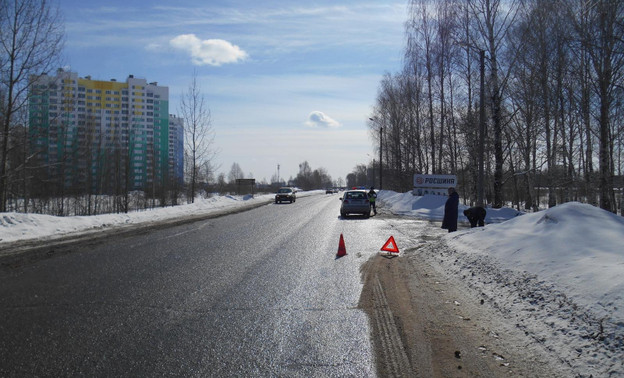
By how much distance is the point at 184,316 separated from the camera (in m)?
5.72

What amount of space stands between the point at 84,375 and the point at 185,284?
3.78 metres

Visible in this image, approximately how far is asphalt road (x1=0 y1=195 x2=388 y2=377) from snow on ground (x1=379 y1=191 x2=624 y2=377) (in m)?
2.02

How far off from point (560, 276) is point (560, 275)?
4 centimetres

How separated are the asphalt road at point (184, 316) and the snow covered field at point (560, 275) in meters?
2.03

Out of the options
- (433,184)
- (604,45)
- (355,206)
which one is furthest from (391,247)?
(433,184)

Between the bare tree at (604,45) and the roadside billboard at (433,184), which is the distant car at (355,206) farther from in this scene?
the bare tree at (604,45)

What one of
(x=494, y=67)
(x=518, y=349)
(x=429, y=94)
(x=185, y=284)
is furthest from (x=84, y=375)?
(x=429, y=94)

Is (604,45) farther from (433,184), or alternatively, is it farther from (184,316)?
(184,316)

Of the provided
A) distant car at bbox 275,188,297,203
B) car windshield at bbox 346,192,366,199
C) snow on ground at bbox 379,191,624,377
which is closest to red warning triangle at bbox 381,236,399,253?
snow on ground at bbox 379,191,624,377

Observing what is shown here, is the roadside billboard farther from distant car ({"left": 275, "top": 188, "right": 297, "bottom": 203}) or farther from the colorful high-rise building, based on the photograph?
the colorful high-rise building

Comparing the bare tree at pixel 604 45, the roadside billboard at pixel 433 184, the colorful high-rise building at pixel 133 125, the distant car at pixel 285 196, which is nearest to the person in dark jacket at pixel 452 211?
the bare tree at pixel 604 45

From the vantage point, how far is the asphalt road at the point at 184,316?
414 centimetres

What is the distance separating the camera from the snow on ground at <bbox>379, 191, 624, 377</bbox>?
4289 mm

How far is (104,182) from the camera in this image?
192ft
